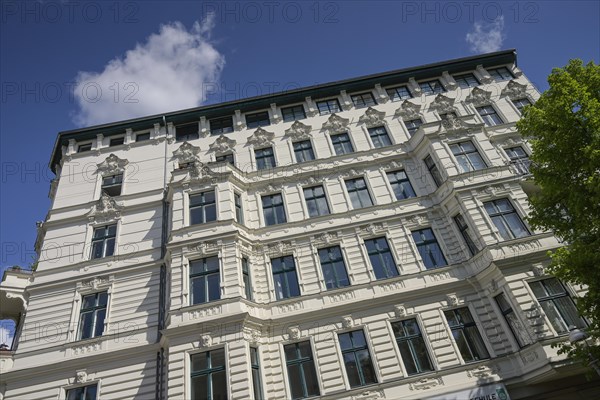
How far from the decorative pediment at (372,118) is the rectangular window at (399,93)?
2374 millimetres

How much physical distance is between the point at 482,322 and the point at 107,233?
18.4 m

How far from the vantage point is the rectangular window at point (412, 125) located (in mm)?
22795

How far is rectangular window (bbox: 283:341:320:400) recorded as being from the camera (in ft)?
45.6

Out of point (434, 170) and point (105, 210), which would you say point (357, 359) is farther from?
point (105, 210)

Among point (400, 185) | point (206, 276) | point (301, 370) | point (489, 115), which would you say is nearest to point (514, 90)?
point (489, 115)

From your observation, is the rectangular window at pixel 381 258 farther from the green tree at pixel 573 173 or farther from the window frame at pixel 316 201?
the green tree at pixel 573 173

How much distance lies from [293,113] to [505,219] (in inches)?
572

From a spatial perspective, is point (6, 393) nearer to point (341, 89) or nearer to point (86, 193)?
point (86, 193)

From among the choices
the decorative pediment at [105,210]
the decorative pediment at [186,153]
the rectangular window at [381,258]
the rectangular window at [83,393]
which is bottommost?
the rectangular window at [83,393]

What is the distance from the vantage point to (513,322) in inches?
562

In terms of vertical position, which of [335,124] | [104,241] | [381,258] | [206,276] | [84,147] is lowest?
[381,258]

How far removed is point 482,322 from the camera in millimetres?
14883

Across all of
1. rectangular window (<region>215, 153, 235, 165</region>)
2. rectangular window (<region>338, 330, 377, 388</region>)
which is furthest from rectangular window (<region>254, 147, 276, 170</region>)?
rectangular window (<region>338, 330, 377, 388</region>)

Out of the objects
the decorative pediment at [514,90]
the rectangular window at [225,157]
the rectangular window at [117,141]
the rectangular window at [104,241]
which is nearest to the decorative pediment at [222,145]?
the rectangular window at [225,157]
